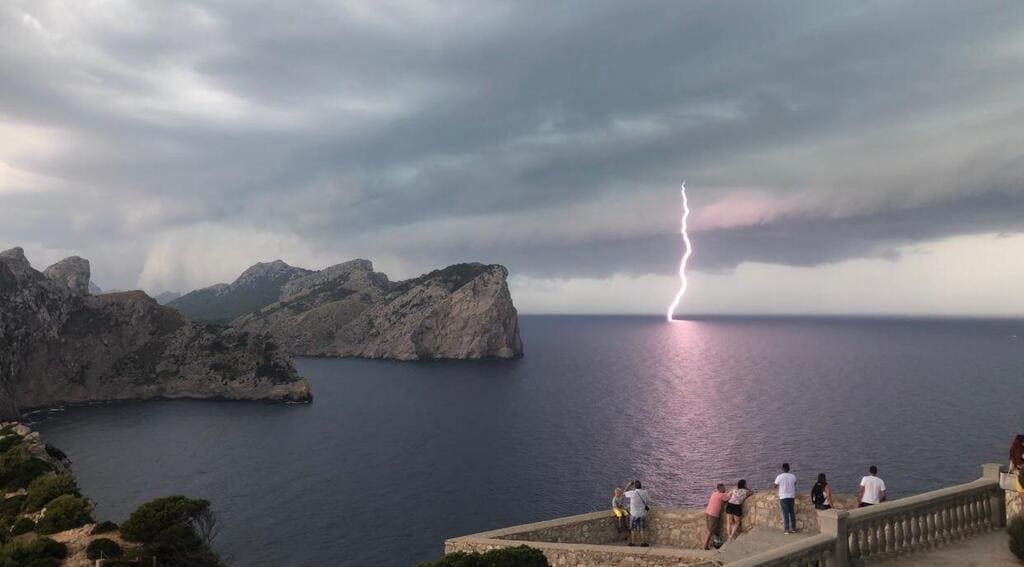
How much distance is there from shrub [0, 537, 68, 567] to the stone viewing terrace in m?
24.9

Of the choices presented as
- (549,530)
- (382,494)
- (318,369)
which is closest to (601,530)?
(549,530)

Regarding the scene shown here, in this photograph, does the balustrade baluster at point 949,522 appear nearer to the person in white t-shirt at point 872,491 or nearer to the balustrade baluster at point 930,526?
the balustrade baluster at point 930,526

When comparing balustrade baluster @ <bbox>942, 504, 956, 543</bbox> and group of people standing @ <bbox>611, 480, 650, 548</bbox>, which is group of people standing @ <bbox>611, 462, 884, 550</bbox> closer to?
group of people standing @ <bbox>611, 480, 650, 548</bbox>

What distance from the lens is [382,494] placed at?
63719mm

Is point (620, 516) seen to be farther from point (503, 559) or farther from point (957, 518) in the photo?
point (957, 518)

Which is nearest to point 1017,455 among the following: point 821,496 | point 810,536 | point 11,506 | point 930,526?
point 930,526

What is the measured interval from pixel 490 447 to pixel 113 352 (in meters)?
119

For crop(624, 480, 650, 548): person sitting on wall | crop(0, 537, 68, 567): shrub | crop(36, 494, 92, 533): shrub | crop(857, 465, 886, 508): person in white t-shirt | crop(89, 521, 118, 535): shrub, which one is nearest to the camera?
crop(857, 465, 886, 508): person in white t-shirt

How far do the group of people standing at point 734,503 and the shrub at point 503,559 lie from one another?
4.28 meters

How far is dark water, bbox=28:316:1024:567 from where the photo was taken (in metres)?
56.5

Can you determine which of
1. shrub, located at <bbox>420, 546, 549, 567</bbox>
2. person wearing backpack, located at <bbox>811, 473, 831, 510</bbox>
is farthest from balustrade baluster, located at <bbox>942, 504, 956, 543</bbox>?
shrub, located at <bbox>420, 546, 549, 567</bbox>

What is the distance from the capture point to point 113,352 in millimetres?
144625

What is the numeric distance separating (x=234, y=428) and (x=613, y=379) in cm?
9406

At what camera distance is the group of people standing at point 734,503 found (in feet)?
55.0
